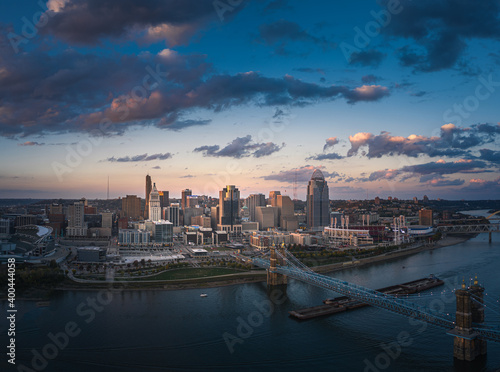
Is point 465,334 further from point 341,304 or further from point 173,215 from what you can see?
point 173,215

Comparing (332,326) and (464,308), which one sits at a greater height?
(464,308)

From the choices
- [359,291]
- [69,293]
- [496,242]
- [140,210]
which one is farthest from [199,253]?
[140,210]

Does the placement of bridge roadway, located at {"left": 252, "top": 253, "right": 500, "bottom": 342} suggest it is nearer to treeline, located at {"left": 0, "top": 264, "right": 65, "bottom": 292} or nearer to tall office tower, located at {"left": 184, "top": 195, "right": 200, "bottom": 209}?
treeline, located at {"left": 0, "top": 264, "right": 65, "bottom": 292}

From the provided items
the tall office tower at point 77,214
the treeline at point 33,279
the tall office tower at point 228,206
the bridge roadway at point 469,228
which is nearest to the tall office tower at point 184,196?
the tall office tower at point 228,206

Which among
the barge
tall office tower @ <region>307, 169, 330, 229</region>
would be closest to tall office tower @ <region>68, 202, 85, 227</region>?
tall office tower @ <region>307, 169, 330, 229</region>

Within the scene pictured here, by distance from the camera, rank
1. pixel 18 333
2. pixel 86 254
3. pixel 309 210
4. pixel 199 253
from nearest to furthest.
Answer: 1. pixel 18 333
2. pixel 86 254
3. pixel 199 253
4. pixel 309 210

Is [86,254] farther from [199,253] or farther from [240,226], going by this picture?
[240,226]

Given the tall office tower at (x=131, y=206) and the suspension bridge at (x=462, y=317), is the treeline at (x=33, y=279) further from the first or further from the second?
the tall office tower at (x=131, y=206)
